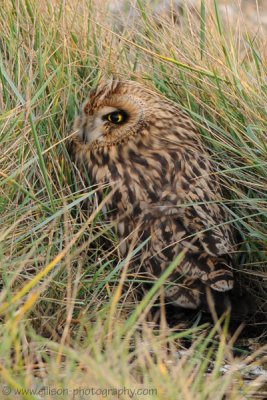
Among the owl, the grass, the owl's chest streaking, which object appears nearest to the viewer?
the grass

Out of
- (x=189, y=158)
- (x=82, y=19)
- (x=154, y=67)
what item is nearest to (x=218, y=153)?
(x=189, y=158)

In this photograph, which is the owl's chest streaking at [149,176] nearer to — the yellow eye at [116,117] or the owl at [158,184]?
the owl at [158,184]

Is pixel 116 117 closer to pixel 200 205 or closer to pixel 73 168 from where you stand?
pixel 73 168

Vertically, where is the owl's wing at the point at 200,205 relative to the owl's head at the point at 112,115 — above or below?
below

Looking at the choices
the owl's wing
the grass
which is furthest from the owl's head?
the owl's wing

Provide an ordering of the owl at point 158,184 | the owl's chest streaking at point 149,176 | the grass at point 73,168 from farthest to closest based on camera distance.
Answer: the owl's chest streaking at point 149,176, the owl at point 158,184, the grass at point 73,168

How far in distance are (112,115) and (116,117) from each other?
0.8 inches

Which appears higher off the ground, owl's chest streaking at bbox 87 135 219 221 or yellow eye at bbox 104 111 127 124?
yellow eye at bbox 104 111 127 124

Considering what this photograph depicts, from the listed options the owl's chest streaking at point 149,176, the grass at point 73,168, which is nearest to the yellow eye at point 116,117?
the owl's chest streaking at point 149,176

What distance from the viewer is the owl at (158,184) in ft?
11.1

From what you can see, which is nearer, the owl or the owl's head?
the owl

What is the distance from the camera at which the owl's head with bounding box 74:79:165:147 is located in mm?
3652

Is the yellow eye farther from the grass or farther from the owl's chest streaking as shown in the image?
the grass

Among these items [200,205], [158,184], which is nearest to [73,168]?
[158,184]
